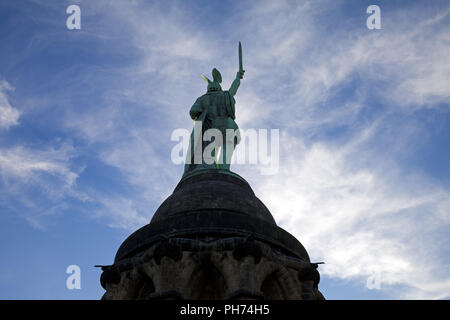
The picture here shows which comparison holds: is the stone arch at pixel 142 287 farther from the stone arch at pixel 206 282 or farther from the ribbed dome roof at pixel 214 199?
the ribbed dome roof at pixel 214 199

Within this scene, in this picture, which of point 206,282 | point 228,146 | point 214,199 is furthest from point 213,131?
Result: point 206,282

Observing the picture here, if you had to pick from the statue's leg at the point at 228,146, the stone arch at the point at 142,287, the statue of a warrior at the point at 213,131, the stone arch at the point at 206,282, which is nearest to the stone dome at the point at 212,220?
the stone arch at the point at 206,282

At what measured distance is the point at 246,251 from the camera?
1295 cm

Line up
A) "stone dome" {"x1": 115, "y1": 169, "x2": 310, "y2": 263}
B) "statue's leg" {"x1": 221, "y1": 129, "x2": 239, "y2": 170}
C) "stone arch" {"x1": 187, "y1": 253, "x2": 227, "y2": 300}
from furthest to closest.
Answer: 1. "statue's leg" {"x1": 221, "y1": 129, "x2": 239, "y2": 170}
2. "stone dome" {"x1": 115, "y1": 169, "x2": 310, "y2": 263}
3. "stone arch" {"x1": 187, "y1": 253, "x2": 227, "y2": 300}

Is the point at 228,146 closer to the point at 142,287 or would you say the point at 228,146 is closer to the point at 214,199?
the point at 214,199

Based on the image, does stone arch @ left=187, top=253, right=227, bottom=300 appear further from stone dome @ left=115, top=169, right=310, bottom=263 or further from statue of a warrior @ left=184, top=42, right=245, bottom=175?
statue of a warrior @ left=184, top=42, right=245, bottom=175

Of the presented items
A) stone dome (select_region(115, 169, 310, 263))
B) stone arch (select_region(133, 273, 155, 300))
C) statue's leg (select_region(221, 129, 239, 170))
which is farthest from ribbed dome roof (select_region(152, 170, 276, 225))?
stone arch (select_region(133, 273, 155, 300))

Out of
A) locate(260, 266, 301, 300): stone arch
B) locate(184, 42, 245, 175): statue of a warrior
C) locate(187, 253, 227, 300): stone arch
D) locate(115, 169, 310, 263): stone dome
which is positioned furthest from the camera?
locate(184, 42, 245, 175): statue of a warrior

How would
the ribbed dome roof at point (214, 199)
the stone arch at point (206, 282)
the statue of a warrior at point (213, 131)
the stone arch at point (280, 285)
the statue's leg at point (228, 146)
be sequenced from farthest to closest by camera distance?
the statue of a warrior at point (213, 131)
the statue's leg at point (228, 146)
the ribbed dome roof at point (214, 199)
the stone arch at point (280, 285)
the stone arch at point (206, 282)

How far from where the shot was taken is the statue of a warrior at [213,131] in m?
18.6

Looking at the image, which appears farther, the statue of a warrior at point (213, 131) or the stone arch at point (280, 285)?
the statue of a warrior at point (213, 131)

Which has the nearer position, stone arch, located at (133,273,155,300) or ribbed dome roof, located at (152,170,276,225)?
stone arch, located at (133,273,155,300)

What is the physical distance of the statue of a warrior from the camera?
60.9 feet
